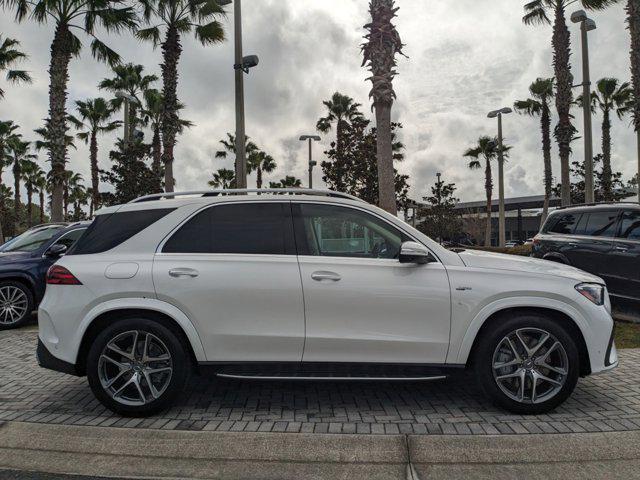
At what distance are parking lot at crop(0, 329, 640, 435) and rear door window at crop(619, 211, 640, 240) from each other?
309 centimetres

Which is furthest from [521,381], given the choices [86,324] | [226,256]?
[86,324]

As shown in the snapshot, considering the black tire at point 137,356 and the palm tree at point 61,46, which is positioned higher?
the palm tree at point 61,46

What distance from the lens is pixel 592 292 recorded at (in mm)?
3947

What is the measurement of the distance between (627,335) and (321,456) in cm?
556

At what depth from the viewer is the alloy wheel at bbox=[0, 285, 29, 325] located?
8.11 m

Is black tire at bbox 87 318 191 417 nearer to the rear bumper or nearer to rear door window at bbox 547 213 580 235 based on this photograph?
the rear bumper

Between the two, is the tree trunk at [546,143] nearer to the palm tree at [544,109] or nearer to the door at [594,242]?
the palm tree at [544,109]

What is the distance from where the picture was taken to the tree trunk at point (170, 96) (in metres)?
18.5

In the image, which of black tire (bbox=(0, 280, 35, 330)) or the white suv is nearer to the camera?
the white suv

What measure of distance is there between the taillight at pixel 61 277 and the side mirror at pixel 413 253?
254 centimetres

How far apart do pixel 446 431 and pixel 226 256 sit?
2117 mm

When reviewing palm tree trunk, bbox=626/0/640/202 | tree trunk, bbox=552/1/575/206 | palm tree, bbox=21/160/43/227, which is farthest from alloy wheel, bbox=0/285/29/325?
palm tree, bbox=21/160/43/227

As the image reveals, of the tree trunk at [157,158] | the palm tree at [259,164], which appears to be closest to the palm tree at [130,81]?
the tree trunk at [157,158]

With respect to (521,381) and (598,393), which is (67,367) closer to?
(521,381)
